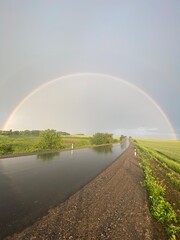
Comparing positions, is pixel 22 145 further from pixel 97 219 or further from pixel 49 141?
pixel 97 219

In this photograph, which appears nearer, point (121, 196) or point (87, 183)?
point (121, 196)

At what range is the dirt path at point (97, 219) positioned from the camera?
601 cm

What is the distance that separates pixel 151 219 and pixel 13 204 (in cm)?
554

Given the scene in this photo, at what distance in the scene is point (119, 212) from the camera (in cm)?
808

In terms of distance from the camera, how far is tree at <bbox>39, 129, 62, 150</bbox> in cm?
3719

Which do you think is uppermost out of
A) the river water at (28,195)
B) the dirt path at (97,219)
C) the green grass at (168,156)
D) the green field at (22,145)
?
the green field at (22,145)

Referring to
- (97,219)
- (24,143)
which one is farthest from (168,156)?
(97,219)

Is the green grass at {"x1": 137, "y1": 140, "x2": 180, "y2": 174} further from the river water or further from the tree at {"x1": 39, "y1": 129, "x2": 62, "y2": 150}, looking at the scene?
the tree at {"x1": 39, "y1": 129, "x2": 62, "y2": 150}

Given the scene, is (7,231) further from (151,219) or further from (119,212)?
(151,219)

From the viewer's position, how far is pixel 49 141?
3800cm

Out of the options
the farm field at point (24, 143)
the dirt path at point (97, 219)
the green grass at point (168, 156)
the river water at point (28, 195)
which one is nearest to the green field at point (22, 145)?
the farm field at point (24, 143)

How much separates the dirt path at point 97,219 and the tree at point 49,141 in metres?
27.4

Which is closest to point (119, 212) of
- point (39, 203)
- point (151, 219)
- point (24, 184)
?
point (151, 219)

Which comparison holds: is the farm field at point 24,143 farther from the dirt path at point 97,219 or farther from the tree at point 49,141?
the dirt path at point 97,219
